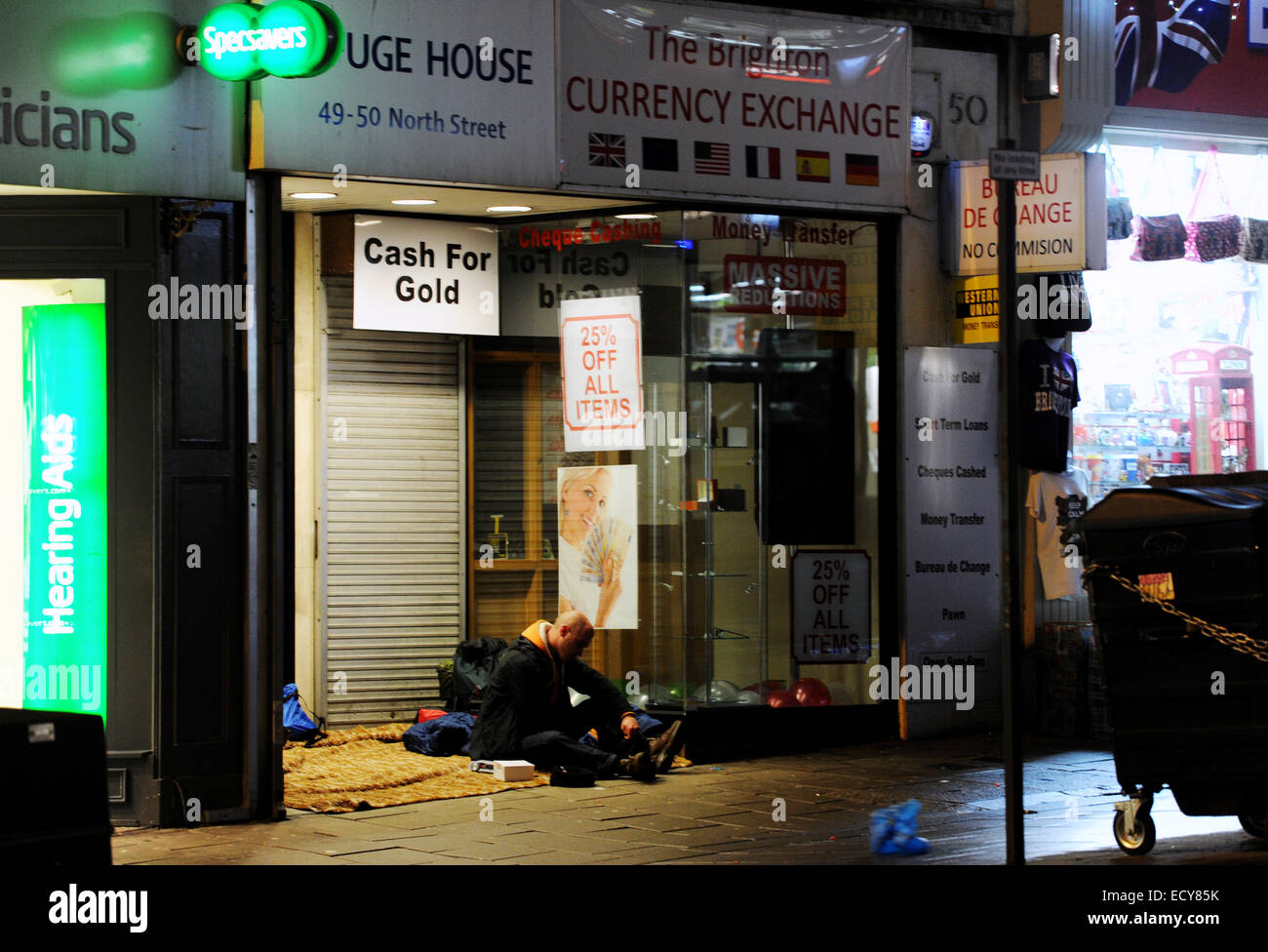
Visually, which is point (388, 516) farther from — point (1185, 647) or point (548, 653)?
point (1185, 647)

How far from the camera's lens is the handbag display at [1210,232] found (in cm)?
1391

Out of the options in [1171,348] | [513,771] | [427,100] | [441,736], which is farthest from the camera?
[1171,348]

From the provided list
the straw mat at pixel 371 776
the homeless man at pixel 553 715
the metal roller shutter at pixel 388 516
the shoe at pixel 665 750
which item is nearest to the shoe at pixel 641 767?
the homeless man at pixel 553 715

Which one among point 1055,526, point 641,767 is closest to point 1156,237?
point 1055,526

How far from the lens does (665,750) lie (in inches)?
412

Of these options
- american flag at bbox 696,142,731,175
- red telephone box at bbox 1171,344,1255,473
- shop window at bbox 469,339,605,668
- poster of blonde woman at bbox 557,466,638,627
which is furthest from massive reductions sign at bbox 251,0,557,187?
red telephone box at bbox 1171,344,1255,473

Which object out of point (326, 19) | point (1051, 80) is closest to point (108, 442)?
point (326, 19)

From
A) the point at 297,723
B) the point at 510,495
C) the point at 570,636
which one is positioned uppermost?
the point at 510,495

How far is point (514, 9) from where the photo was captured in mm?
10023

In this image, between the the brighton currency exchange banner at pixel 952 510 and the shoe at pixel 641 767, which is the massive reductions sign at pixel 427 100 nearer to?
the the brighton currency exchange banner at pixel 952 510

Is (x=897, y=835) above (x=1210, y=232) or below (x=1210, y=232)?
below

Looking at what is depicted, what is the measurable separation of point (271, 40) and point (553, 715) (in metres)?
4.76

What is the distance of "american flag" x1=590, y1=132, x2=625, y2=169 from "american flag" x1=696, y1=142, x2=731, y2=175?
25.1 inches

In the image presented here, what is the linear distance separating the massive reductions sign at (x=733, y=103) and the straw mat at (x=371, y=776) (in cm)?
406
